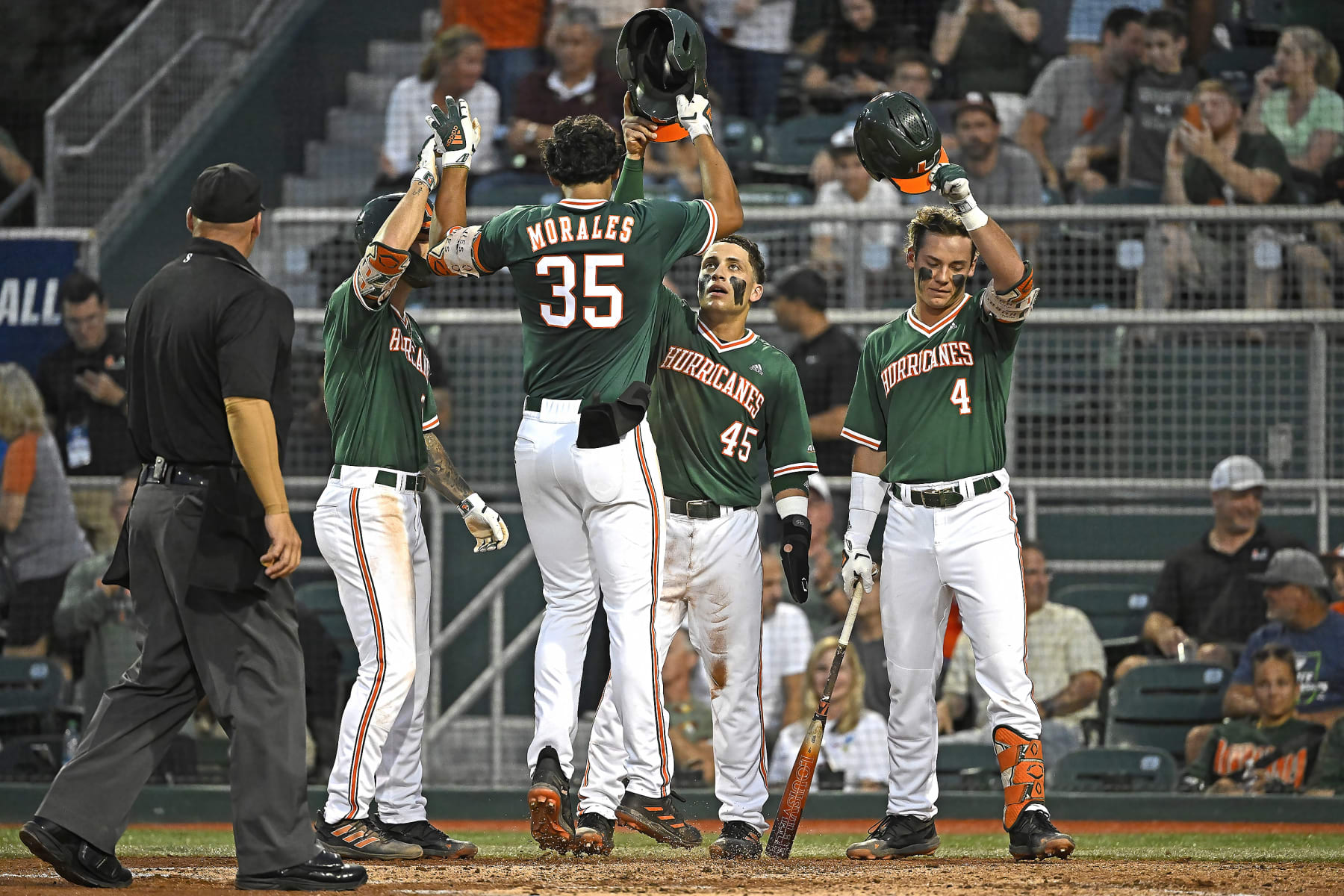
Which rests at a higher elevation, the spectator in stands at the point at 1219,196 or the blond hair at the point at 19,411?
the spectator in stands at the point at 1219,196

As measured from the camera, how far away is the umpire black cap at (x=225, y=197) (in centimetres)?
416

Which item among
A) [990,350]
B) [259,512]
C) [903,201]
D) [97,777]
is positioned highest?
[903,201]

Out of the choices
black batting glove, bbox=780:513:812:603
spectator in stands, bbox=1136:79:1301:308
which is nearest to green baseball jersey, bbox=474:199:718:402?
black batting glove, bbox=780:513:812:603

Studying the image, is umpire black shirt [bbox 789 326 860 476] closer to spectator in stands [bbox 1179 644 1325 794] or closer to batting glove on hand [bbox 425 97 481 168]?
spectator in stands [bbox 1179 644 1325 794]

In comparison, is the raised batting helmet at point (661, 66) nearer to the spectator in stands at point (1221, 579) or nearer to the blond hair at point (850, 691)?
the blond hair at point (850, 691)

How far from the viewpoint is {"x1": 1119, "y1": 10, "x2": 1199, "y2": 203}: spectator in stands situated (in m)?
9.56

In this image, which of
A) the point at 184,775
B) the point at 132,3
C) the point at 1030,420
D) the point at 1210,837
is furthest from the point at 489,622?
the point at 132,3

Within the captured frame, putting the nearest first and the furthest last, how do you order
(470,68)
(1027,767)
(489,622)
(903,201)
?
(1027,767) → (489,622) → (903,201) → (470,68)

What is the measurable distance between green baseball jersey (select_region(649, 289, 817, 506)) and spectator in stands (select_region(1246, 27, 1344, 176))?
16.7ft

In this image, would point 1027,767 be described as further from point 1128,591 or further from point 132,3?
point 132,3

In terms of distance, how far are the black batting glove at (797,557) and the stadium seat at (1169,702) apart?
311 centimetres

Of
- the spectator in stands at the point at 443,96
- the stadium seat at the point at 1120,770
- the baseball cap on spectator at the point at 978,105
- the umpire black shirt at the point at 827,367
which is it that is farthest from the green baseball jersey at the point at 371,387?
the spectator in stands at the point at 443,96

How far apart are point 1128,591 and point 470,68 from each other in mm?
5299

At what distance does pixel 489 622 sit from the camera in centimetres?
866
